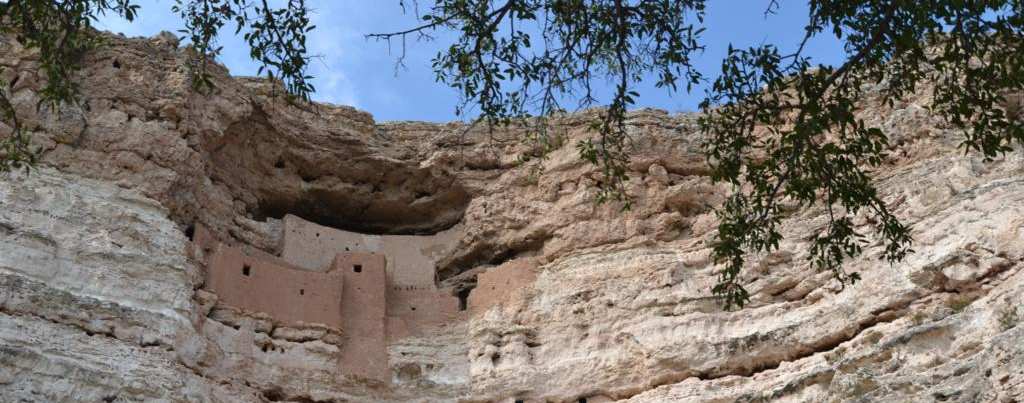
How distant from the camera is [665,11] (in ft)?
30.1

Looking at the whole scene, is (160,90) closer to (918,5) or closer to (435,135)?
(435,135)

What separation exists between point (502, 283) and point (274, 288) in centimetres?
334

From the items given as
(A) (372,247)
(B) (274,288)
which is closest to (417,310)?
(A) (372,247)

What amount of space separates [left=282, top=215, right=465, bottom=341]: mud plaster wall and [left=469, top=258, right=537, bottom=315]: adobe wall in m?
0.35

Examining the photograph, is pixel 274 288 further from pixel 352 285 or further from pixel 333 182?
pixel 333 182

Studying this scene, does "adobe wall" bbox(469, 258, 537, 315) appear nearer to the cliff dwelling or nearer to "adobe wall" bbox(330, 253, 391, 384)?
the cliff dwelling

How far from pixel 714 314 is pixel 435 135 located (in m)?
7.02

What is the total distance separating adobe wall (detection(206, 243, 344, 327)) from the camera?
62.2 ft

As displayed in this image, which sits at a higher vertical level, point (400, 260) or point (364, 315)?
point (400, 260)

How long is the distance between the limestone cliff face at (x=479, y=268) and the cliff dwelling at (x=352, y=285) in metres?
0.21

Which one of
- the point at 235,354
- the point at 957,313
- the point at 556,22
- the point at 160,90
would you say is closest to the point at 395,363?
the point at 235,354

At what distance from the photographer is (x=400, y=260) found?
22047 millimetres

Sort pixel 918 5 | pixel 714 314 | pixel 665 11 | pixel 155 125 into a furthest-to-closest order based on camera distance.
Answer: pixel 155 125 < pixel 714 314 < pixel 665 11 < pixel 918 5

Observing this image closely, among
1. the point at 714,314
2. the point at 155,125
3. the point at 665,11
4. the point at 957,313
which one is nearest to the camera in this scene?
the point at 665,11
